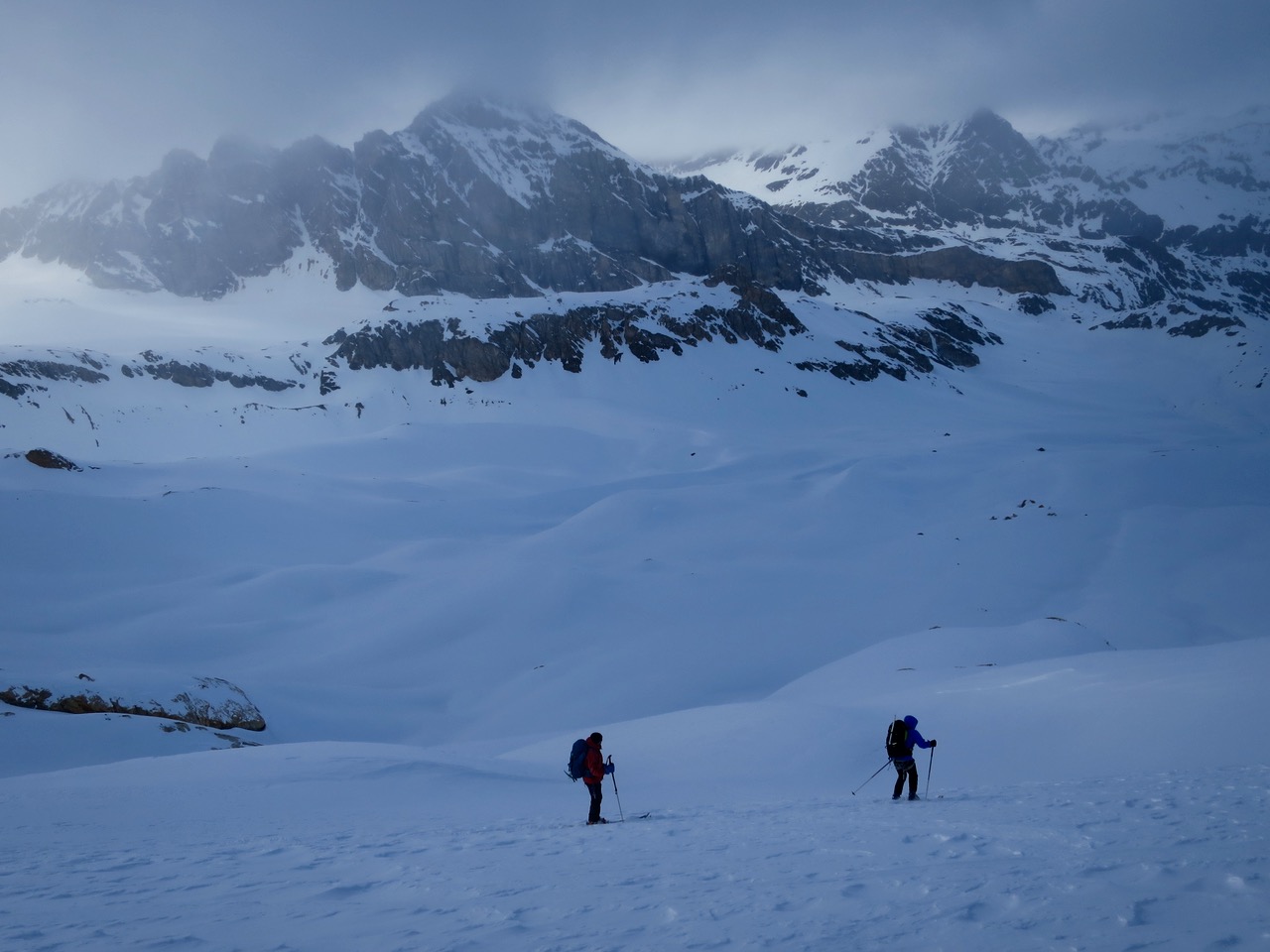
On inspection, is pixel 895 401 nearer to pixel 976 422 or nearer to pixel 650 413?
pixel 976 422

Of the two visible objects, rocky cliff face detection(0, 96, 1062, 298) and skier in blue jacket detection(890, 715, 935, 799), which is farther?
rocky cliff face detection(0, 96, 1062, 298)

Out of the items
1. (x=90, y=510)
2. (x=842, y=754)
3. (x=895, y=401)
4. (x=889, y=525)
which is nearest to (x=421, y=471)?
(x=90, y=510)

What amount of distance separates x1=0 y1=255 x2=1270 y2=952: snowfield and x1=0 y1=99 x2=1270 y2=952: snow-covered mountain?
90mm

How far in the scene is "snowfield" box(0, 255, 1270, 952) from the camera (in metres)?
5.64

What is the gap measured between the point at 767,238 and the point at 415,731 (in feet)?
412

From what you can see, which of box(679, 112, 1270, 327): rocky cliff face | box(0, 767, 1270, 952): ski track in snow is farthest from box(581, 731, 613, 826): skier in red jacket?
box(679, 112, 1270, 327): rocky cliff face

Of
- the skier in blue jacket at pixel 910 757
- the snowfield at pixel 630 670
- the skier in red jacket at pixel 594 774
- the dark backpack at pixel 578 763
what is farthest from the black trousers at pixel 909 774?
the dark backpack at pixel 578 763

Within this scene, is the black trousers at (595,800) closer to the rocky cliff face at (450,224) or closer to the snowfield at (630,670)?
the snowfield at (630,670)

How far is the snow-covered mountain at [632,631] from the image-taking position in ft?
19.4

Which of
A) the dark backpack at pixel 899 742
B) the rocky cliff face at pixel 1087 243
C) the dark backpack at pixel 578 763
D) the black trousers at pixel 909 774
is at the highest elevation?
the rocky cliff face at pixel 1087 243

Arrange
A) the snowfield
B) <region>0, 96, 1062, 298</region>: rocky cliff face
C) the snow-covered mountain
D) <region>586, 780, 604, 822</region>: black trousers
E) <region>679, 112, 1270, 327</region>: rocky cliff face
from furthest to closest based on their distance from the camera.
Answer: <region>679, 112, 1270, 327</region>: rocky cliff face → <region>0, 96, 1062, 298</region>: rocky cliff face → <region>586, 780, 604, 822</region>: black trousers → the snow-covered mountain → the snowfield

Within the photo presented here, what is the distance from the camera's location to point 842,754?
40.7ft

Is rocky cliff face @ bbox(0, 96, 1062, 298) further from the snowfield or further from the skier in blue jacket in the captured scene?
the skier in blue jacket

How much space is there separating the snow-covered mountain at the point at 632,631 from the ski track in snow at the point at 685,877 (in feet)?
0.18
